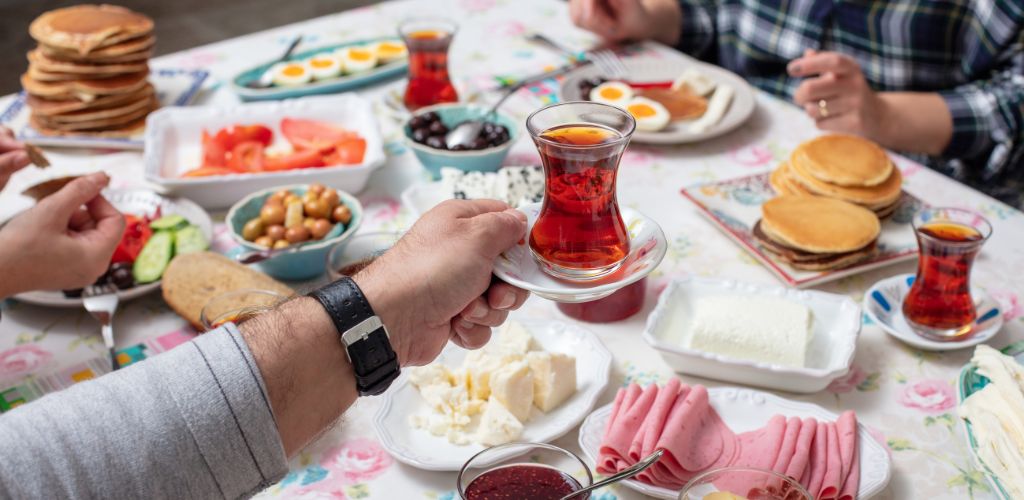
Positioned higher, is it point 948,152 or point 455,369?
point 455,369

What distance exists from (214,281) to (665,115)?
3.48 ft

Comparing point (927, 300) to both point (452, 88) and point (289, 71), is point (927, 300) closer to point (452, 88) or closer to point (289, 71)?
point (452, 88)

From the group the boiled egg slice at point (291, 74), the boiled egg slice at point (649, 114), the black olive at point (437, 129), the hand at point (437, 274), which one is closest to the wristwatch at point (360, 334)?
the hand at point (437, 274)

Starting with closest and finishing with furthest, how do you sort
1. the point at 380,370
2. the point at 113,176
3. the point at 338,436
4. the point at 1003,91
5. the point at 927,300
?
the point at 380,370 → the point at 338,436 → the point at 927,300 → the point at 113,176 → the point at 1003,91

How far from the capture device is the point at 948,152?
2055mm

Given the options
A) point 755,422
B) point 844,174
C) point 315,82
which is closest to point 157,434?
point 755,422

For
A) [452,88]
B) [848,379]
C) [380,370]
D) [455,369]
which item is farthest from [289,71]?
[848,379]

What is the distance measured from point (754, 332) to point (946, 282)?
323mm

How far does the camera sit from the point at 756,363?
1.19 metres

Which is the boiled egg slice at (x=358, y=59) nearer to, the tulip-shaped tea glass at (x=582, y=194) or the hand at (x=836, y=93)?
the hand at (x=836, y=93)

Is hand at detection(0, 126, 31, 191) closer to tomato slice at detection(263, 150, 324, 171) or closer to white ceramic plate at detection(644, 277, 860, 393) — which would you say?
tomato slice at detection(263, 150, 324, 171)

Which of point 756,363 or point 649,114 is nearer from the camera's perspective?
point 756,363

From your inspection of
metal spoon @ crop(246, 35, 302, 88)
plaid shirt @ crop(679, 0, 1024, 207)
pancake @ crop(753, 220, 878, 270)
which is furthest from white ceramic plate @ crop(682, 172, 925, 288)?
metal spoon @ crop(246, 35, 302, 88)

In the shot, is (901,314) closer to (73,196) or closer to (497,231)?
(497,231)
